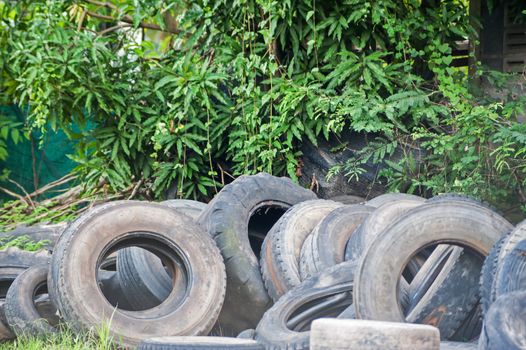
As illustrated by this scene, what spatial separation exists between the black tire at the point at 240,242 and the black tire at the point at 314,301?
56cm

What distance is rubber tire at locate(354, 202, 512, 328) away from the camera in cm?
452

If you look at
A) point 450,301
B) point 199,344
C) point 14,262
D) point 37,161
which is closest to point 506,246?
point 450,301

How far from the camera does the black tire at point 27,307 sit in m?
5.29

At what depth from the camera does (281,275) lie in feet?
18.4

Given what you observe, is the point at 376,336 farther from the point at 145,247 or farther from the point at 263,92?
the point at 263,92

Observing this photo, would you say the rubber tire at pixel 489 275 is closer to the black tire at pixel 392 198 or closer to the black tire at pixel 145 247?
the black tire at pixel 392 198

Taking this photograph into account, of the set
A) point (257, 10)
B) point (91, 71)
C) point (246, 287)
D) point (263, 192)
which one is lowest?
point (246, 287)

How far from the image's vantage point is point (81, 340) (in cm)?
484

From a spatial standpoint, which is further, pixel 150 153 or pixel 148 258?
pixel 150 153

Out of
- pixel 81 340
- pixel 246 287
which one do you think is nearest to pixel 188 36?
pixel 246 287

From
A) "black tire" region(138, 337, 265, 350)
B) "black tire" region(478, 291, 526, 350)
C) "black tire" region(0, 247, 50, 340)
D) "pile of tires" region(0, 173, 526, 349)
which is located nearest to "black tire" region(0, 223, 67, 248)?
"black tire" region(0, 247, 50, 340)

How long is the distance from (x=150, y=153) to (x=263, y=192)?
249 cm

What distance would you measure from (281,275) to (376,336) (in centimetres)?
211

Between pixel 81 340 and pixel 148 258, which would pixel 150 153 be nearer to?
pixel 148 258
